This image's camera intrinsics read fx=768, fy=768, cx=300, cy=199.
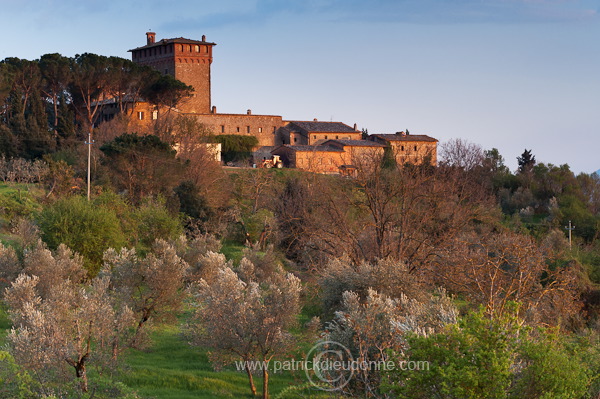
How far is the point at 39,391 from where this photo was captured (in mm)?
11227

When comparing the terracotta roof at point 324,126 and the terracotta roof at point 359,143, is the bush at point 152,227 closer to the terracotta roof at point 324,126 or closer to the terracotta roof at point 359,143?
the terracotta roof at point 359,143

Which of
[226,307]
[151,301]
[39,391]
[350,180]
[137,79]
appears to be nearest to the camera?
[39,391]

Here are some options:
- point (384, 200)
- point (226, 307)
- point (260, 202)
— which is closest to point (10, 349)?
point (226, 307)

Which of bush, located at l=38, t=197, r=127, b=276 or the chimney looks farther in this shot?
the chimney

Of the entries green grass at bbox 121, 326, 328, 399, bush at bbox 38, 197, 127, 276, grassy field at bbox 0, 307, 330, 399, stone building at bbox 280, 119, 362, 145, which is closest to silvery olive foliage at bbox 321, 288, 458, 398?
grassy field at bbox 0, 307, 330, 399

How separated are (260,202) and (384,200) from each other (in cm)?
2170

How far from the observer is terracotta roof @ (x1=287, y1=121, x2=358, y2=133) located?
2561 inches

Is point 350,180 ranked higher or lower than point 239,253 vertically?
higher

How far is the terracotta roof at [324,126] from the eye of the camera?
65.0 meters

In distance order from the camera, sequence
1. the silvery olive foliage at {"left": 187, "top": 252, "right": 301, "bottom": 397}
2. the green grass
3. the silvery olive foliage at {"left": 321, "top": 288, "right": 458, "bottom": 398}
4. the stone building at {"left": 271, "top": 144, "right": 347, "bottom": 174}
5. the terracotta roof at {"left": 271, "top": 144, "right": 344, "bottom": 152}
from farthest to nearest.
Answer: the terracotta roof at {"left": 271, "top": 144, "right": 344, "bottom": 152}
the stone building at {"left": 271, "top": 144, "right": 347, "bottom": 174}
the green grass
the silvery olive foliage at {"left": 187, "top": 252, "right": 301, "bottom": 397}
the silvery olive foliage at {"left": 321, "top": 288, "right": 458, "bottom": 398}

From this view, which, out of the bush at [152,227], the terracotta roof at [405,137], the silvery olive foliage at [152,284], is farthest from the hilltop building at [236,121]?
the silvery olive foliage at [152,284]

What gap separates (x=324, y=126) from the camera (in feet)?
217

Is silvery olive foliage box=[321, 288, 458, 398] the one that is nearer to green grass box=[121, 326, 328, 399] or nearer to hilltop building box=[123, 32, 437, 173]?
green grass box=[121, 326, 328, 399]

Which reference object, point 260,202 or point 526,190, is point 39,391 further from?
point 526,190
